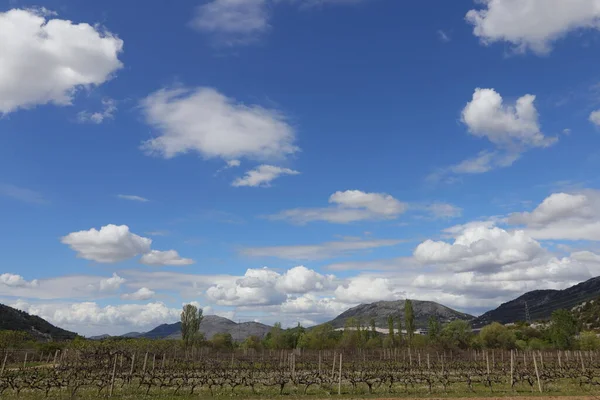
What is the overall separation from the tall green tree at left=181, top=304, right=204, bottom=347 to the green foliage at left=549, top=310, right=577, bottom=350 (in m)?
80.5

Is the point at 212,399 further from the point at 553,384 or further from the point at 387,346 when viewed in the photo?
the point at 387,346

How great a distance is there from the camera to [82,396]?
28234 millimetres

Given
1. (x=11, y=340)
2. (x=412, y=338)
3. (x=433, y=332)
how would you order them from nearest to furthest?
1. (x=11, y=340)
2. (x=412, y=338)
3. (x=433, y=332)

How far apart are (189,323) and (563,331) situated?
83556 millimetres

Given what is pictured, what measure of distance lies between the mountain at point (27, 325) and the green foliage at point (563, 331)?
13791 cm

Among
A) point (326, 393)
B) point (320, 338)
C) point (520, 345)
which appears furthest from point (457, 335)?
point (326, 393)

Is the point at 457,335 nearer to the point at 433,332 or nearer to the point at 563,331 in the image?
the point at 433,332

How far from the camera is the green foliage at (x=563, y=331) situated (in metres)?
94.8

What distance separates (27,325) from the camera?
5901 inches

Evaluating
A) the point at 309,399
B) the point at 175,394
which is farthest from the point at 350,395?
the point at 175,394

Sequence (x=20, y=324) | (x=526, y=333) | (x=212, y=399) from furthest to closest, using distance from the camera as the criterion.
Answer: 1. (x=20, y=324)
2. (x=526, y=333)
3. (x=212, y=399)

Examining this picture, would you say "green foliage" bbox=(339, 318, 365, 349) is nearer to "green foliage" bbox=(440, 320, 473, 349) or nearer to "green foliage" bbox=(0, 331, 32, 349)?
"green foliage" bbox=(440, 320, 473, 349)

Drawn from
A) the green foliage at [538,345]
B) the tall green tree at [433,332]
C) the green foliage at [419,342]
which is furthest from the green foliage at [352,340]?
the green foliage at [538,345]

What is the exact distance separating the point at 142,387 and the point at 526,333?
113487 millimetres
